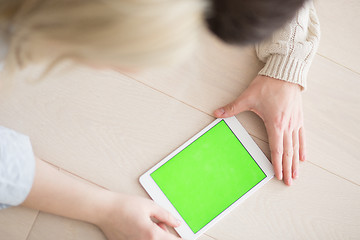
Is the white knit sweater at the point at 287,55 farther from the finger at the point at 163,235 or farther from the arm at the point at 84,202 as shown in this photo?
the finger at the point at 163,235

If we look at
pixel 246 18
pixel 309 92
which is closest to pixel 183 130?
pixel 309 92

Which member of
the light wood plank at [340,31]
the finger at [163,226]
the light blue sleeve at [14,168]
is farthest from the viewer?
the light wood plank at [340,31]

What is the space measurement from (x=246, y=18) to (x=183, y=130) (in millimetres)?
435

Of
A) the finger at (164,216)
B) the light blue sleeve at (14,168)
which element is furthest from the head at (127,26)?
the finger at (164,216)

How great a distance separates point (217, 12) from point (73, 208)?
0.50 metres

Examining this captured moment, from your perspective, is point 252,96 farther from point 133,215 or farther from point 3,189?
point 3,189

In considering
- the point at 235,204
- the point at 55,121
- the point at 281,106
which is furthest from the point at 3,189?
the point at 281,106

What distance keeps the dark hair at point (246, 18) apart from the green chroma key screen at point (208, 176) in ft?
A: 1.31

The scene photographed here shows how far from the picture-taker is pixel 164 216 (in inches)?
27.6

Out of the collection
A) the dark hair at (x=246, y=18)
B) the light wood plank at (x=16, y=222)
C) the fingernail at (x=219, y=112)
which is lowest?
the light wood plank at (x=16, y=222)

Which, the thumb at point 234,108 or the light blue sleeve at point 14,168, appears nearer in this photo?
the light blue sleeve at point 14,168

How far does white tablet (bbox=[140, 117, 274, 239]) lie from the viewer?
0.73 m

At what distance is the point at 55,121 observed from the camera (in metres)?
0.73

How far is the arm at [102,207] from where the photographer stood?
67cm
